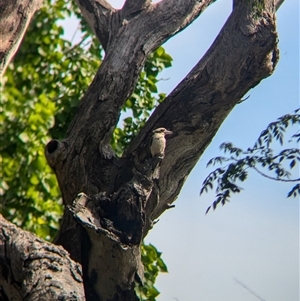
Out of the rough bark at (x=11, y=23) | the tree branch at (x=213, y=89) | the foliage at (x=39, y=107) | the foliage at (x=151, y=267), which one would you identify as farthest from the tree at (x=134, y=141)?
the foliage at (x=39, y=107)

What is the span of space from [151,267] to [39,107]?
3.22 m

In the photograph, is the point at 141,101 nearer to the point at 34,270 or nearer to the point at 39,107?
the point at 39,107

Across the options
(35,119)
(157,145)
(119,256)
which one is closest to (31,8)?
(157,145)

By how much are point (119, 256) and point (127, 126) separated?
11.1 feet

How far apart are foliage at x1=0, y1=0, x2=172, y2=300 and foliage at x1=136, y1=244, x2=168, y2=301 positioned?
5.79 feet

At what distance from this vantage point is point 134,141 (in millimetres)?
5371

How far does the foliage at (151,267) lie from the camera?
642cm

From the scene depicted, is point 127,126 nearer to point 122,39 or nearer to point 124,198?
point 122,39

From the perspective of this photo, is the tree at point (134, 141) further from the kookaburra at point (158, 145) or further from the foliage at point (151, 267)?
the foliage at point (151, 267)

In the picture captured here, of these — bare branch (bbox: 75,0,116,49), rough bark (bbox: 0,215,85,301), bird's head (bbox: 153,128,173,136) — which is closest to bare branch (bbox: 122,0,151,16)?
bare branch (bbox: 75,0,116,49)

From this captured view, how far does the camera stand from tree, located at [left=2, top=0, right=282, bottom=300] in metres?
4.71

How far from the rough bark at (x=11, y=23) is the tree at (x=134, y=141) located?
0.65 metres

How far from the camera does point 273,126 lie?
214 inches

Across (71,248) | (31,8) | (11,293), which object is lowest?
(11,293)
